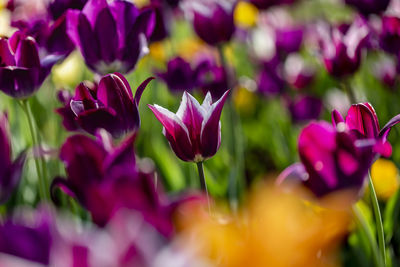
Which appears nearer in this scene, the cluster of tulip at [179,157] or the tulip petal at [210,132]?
the cluster of tulip at [179,157]

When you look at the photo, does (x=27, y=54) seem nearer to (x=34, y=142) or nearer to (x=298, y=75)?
(x=34, y=142)

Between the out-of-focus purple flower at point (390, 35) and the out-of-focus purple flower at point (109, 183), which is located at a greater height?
the out-of-focus purple flower at point (109, 183)

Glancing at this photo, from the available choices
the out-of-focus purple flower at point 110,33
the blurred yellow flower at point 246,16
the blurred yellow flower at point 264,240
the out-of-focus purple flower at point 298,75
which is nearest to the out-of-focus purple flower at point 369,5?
the out-of-focus purple flower at point 298,75

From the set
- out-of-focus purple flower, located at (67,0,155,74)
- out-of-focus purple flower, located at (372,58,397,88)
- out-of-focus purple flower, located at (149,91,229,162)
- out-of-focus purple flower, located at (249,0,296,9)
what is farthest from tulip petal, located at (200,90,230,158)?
out-of-focus purple flower, located at (249,0,296,9)

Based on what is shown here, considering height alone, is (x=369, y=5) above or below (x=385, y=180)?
above

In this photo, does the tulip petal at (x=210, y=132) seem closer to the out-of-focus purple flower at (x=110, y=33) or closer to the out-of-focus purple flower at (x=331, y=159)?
the out-of-focus purple flower at (x=331, y=159)

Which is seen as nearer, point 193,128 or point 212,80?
point 193,128

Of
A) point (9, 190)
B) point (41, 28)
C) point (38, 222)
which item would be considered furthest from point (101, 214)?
point (41, 28)

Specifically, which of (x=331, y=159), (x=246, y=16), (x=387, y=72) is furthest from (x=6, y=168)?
(x=246, y=16)
